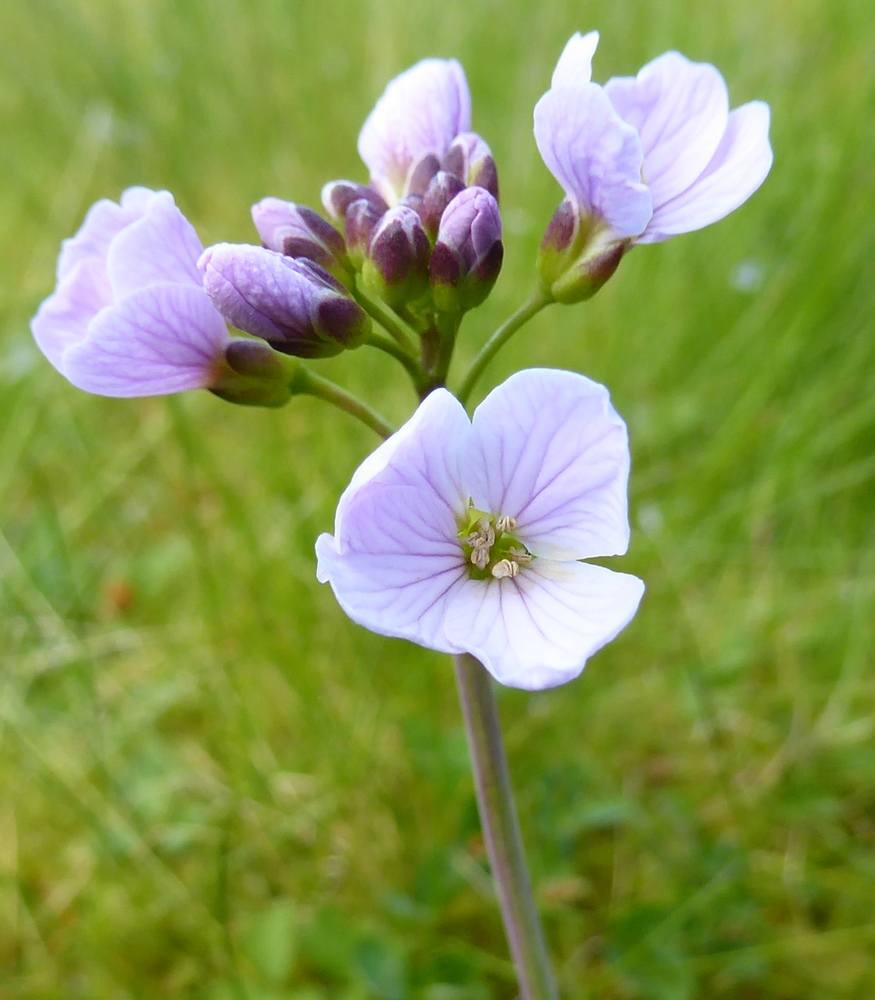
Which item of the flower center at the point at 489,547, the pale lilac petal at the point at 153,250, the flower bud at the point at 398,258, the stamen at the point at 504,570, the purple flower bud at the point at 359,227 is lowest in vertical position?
the stamen at the point at 504,570

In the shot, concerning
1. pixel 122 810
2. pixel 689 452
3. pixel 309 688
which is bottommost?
pixel 122 810

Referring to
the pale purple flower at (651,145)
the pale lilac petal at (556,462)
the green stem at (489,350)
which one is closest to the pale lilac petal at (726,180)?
the pale purple flower at (651,145)

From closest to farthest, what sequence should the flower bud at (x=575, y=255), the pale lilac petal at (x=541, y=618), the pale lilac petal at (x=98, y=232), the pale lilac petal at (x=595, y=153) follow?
the pale lilac petal at (x=541, y=618)
the pale lilac petal at (x=595, y=153)
the flower bud at (x=575, y=255)
the pale lilac petal at (x=98, y=232)

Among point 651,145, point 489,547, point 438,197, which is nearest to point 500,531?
point 489,547

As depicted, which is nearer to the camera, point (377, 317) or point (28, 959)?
point (377, 317)

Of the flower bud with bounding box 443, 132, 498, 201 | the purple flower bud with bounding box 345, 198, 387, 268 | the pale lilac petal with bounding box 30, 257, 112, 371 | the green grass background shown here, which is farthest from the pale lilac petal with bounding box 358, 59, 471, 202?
the green grass background

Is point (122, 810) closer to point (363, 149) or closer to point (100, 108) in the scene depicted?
point (363, 149)

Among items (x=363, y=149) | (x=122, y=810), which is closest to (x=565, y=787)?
(x=122, y=810)

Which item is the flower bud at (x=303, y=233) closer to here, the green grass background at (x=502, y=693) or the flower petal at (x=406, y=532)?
the flower petal at (x=406, y=532)
